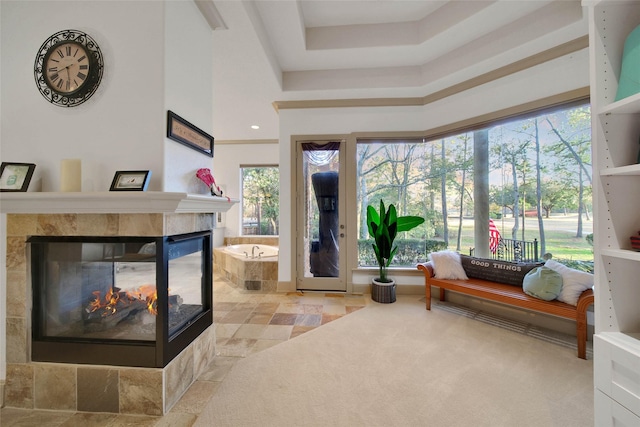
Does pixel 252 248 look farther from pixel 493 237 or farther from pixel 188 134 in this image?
pixel 493 237

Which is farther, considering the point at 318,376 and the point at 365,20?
the point at 365,20

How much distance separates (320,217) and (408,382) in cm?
229

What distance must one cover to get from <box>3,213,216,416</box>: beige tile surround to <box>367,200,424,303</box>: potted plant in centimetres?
236

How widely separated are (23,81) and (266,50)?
1.82 m

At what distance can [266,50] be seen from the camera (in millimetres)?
2500

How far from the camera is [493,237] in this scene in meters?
3.06

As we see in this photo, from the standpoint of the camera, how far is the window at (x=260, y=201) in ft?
18.0

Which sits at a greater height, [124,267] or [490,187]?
[490,187]

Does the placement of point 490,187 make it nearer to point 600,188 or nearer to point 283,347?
point 600,188

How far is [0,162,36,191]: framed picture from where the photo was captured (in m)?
1.47

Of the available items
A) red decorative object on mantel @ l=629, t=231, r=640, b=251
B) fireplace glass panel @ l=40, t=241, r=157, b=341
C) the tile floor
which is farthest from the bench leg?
fireplace glass panel @ l=40, t=241, r=157, b=341

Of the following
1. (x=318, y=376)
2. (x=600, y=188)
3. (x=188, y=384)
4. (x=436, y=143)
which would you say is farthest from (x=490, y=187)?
(x=188, y=384)

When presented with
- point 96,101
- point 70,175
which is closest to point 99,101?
point 96,101

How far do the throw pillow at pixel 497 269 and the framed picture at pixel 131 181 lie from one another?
328 centimetres
